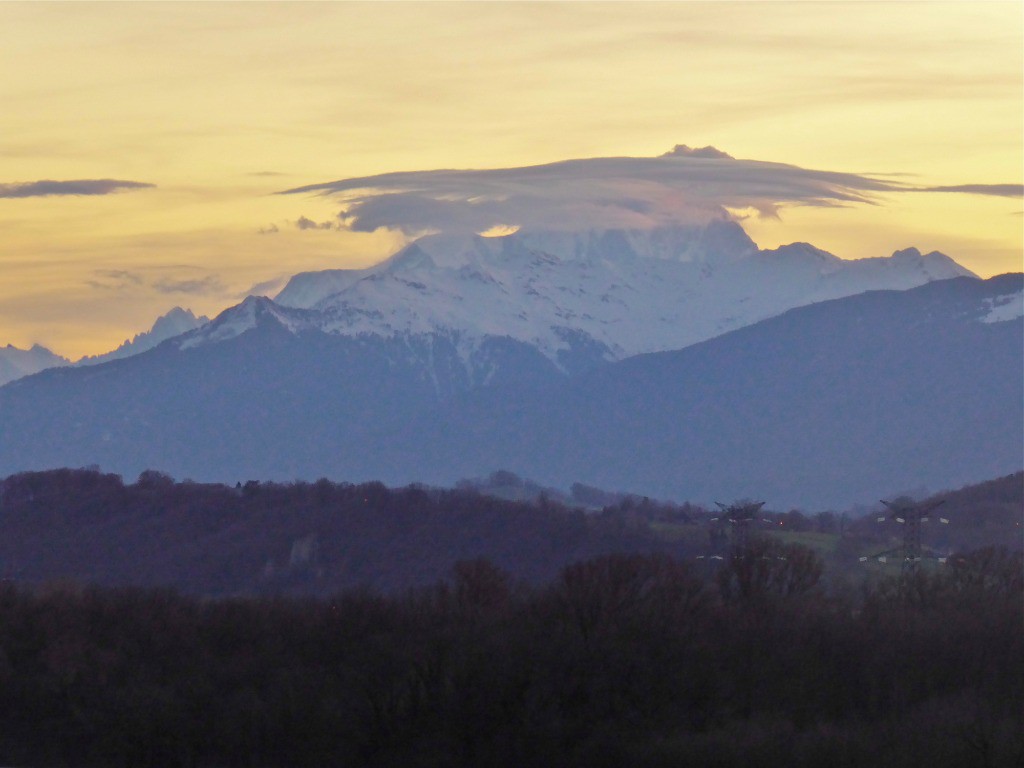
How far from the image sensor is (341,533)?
15662 centimetres

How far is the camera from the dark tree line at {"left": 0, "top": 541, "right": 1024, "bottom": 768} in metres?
42.9

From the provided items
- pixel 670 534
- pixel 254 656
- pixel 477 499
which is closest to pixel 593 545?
pixel 670 534

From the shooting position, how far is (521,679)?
4669cm

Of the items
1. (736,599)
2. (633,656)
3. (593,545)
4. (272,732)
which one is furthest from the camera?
(593,545)

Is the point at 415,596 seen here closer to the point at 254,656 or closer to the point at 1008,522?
the point at 254,656

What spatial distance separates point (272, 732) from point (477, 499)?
11808cm

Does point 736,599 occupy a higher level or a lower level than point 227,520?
higher

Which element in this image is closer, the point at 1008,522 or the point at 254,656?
the point at 254,656

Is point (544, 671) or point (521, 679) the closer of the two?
point (521, 679)

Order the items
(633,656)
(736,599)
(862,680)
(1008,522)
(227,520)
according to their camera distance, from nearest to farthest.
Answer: (633,656)
(862,680)
(736,599)
(1008,522)
(227,520)

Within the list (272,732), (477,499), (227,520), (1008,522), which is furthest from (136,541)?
(272,732)

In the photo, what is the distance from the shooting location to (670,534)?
142m

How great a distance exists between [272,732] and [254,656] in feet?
35.3

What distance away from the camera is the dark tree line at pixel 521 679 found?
42938 mm
